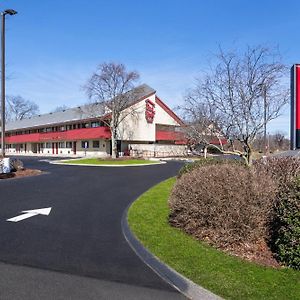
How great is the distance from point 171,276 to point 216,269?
2.34ft

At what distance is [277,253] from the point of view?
555cm

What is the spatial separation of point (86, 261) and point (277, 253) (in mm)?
3004

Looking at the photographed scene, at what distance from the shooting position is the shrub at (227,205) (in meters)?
6.08

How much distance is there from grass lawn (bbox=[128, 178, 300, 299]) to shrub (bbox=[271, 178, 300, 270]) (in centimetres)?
23

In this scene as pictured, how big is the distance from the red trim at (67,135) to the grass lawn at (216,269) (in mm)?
39593

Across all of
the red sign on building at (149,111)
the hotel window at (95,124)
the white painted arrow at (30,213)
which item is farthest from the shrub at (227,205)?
the red sign on building at (149,111)

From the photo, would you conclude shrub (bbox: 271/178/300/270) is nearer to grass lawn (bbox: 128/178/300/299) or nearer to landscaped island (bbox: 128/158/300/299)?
landscaped island (bbox: 128/158/300/299)

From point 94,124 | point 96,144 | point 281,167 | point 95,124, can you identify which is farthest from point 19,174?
point 96,144

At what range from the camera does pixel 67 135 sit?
53.5m

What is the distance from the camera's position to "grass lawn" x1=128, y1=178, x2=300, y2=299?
430 cm

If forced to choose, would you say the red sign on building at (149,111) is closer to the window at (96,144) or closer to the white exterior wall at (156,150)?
the white exterior wall at (156,150)

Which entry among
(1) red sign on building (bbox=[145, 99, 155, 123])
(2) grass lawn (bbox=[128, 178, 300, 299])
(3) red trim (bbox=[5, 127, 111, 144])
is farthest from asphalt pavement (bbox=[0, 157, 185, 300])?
(1) red sign on building (bbox=[145, 99, 155, 123])

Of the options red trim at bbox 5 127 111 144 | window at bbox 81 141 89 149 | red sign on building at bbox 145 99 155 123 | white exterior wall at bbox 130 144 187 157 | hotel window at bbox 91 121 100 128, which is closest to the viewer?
red trim at bbox 5 127 111 144

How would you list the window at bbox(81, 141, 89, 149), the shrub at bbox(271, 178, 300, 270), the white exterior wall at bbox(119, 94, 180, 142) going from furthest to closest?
1. the window at bbox(81, 141, 89, 149)
2. the white exterior wall at bbox(119, 94, 180, 142)
3. the shrub at bbox(271, 178, 300, 270)
